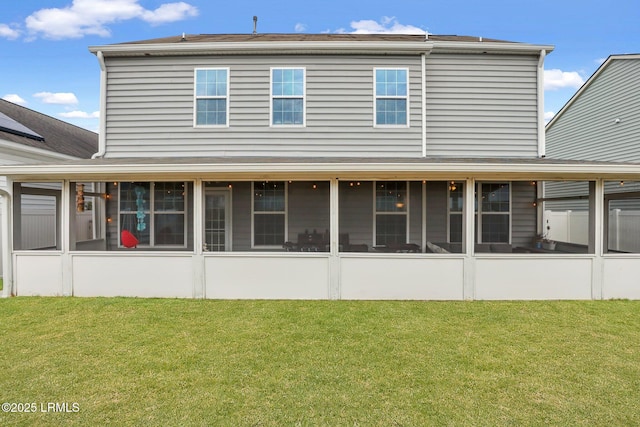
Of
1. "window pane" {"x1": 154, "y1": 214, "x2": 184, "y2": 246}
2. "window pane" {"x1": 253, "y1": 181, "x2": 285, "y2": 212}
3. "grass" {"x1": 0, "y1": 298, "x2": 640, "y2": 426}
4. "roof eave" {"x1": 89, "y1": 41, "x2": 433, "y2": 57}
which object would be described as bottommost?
"grass" {"x1": 0, "y1": 298, "x2": 640, "y2": 426}

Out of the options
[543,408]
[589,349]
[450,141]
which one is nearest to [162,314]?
[543,408]

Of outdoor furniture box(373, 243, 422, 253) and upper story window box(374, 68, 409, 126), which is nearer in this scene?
outdoor furniture box(373, 243, 422, 253)

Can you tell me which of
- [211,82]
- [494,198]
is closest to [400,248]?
[494,198]

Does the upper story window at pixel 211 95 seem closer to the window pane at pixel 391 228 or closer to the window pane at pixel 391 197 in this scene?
the window pane at pixel 391 197

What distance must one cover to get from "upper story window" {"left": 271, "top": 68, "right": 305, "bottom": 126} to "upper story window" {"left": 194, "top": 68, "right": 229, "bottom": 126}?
1.24m

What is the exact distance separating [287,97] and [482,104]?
5.10m

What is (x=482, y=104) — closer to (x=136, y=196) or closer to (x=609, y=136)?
(x=609, y=136)

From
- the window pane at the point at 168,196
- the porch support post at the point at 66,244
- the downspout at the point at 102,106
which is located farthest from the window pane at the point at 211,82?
the porch support post at the point at 66,244

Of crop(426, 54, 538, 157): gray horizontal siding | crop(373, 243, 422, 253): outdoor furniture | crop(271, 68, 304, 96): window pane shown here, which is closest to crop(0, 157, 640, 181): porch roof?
crop(373, 243, 422, 253): outdoor furniture

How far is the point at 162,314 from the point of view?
17.3ft

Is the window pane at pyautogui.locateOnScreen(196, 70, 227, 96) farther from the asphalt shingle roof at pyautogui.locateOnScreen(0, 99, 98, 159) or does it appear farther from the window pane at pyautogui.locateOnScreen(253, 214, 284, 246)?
the asphalt shingle roof at pyautogui.locateOnScreen(0, 99, 98, 159)

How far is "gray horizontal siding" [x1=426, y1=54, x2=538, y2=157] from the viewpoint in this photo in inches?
330

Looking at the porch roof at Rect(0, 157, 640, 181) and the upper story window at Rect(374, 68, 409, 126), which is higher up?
the upper story window at Rect(374, 68, 409, 126)

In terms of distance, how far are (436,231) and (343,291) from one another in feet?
12.1
